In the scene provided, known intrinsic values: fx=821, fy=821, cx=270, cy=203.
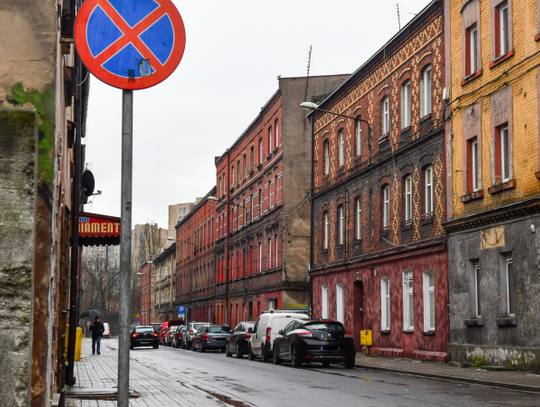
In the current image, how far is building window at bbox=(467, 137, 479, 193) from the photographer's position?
970 inches

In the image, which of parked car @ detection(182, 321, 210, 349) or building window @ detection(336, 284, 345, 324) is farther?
parked car @ detection(182, 321, 210, 349)

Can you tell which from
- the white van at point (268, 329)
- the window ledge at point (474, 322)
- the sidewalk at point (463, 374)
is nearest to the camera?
the sidewalk at point (463, 374)

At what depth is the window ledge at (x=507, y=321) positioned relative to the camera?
21.5 m

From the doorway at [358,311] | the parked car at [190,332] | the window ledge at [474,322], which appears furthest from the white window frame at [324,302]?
the window ledge at [474,322]

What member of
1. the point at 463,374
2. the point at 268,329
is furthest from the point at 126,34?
the point at 268,329

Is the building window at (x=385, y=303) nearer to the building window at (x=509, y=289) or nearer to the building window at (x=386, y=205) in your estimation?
the building window at (x=386, y=205)

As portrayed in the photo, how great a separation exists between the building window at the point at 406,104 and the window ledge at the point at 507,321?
1004 cm

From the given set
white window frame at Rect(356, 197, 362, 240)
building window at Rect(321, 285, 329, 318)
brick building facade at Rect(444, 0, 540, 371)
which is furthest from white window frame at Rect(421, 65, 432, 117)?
building window at Rect(321, 285, 329, 318)

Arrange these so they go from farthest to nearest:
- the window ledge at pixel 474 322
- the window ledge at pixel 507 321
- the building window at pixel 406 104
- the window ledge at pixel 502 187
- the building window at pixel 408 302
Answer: the building window at pixel 406 104 → the building window at pixel 408 302 → the window ledge at pixel 474 322 → the window ledge at pixel 502 187 → the window ledge at pixel 507 321

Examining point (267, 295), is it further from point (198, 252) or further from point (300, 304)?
point (198, 252)

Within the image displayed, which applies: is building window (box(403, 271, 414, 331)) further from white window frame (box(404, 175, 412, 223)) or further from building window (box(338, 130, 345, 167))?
building window (box(338, 130, 345, 167))

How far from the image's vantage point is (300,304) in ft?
146

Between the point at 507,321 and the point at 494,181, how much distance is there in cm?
399

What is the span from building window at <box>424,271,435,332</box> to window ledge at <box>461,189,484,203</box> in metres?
3.56
